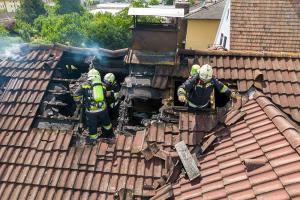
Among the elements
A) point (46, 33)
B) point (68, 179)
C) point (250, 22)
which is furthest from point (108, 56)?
point (46, 33)

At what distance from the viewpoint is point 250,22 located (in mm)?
15672

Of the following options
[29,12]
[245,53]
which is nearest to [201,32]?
[245,53]

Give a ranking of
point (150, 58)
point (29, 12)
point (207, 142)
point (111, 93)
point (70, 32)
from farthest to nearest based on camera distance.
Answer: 1. point (29, 12)
2. point (70, 32)
3. point (111, 93)
4. point (150, 58)
5. point (207, 142)

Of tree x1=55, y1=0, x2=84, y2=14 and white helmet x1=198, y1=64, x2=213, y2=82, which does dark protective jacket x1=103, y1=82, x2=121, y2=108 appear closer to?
white helmet x1=198, y1=64, x2=213, y2=82

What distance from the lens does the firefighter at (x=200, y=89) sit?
232 inches

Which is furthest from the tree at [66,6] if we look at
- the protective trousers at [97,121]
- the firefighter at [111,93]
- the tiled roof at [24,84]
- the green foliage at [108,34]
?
the protective trousers at [97,121]

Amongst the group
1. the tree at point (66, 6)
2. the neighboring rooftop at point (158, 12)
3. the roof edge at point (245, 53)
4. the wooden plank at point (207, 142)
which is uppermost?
the neighboring rooftop at point (158, 12)

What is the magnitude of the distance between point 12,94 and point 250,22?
13637mm

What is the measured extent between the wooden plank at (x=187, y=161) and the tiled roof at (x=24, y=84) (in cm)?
348

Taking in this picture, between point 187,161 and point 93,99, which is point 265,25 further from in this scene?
point 187,161

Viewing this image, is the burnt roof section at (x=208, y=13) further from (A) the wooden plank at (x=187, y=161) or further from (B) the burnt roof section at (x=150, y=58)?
(A) the wooden plank at (x=187, y=161)

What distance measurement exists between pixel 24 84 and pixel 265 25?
13744 mm

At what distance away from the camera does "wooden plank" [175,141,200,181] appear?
4.84m

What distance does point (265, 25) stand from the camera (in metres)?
15.6
